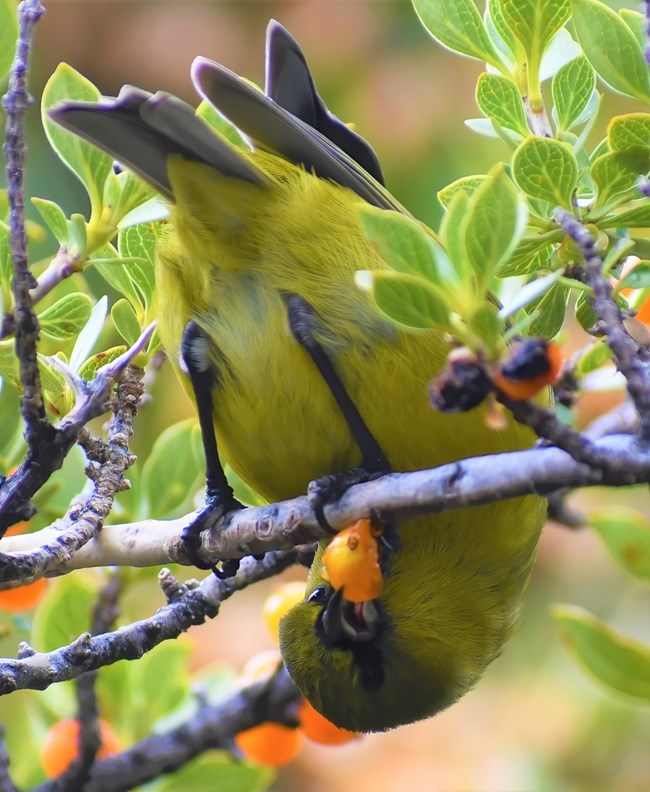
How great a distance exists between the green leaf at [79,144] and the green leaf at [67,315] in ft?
0.51

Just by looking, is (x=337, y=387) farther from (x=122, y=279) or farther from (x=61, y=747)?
(x=61, y=747)

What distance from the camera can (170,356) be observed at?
77.7 inches

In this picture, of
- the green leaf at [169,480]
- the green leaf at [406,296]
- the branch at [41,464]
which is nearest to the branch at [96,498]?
the branch at [41,464]

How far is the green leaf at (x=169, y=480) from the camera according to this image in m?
2.15

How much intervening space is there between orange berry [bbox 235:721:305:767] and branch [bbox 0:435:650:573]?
59 cm

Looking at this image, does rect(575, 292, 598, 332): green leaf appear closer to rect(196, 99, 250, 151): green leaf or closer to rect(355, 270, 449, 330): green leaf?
rect(355, 270, 449, 330): green leaf

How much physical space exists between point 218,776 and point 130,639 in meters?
0.57

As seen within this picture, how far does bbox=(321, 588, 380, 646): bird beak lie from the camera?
1.94 metres

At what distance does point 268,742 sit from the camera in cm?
226

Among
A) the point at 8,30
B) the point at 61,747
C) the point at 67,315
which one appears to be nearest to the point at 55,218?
the point at 67,315

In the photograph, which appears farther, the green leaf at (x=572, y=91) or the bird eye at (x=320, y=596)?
the bird eye at (x=320, y=596)

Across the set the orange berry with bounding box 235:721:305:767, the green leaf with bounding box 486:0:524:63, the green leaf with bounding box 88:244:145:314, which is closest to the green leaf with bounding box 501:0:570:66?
the green leaf with bounding box 486:0:524:63

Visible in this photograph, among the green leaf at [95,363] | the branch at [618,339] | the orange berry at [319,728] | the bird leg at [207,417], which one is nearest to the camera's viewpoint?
the branch at [618,339]

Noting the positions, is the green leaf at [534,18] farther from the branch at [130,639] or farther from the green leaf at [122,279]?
the branch at [130,639]
